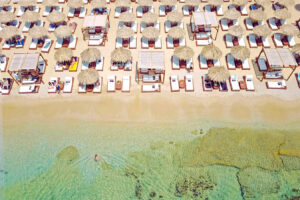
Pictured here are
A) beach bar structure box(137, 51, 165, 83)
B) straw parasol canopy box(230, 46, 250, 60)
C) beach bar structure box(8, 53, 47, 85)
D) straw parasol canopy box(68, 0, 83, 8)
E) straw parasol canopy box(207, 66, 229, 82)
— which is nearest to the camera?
straw parasol canopy box(207, 66, 229, 82)

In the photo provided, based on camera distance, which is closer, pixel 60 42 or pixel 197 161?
pixel 197 161

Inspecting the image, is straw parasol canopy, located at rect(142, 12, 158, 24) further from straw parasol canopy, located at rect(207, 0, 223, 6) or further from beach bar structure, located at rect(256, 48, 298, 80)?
beach bar structure, located at rect(256, 48, 298, 80)

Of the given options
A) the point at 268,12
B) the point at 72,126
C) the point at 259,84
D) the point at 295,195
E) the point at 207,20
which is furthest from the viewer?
the point at 268,12

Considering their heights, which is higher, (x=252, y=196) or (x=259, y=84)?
(x=259, y=84)

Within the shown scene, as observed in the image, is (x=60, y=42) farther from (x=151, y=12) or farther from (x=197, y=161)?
(x=197, y=161)

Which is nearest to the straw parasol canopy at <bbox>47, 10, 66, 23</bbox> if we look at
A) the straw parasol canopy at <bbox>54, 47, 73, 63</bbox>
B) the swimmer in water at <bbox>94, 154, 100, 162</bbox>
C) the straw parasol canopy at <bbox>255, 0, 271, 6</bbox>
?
the straw parasol canopy at <bbox>54, 47, 73, 63</bbox>

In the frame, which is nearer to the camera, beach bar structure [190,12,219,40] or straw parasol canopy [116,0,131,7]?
beach bar structure [190,12,219,40]

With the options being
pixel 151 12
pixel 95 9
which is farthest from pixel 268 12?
pixel 95 9
